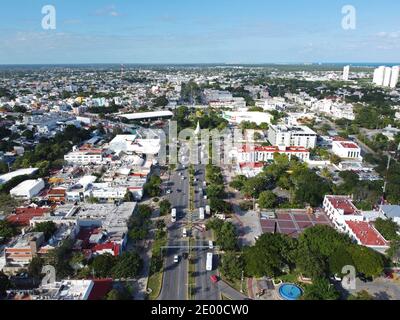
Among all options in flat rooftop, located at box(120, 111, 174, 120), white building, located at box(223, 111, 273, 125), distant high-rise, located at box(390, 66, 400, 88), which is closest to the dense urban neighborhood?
white building, located at box(223, 111, 273, 125)

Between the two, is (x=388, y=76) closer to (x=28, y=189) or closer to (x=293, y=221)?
(x=293, y=221)

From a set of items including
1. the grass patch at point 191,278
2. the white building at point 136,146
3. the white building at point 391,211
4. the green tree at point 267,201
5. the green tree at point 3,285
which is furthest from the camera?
the white building at point 136,146

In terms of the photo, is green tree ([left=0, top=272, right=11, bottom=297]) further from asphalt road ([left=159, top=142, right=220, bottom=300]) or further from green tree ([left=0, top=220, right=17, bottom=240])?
asphalt road ([left=159, top=142, right=220, bottom=300])

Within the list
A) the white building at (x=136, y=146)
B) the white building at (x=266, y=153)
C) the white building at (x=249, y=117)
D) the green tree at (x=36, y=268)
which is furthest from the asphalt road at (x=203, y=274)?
the white building at (x=249, y=117)

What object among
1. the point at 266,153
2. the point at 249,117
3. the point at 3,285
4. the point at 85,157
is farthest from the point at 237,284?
the point at 249,117

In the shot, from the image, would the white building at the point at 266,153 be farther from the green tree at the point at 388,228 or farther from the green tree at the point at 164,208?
the green tree at the point at 388,228

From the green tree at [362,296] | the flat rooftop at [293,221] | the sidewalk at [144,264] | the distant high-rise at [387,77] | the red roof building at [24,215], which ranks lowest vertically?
the sidewalk at [144,264]

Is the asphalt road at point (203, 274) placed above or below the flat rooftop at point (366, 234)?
below
